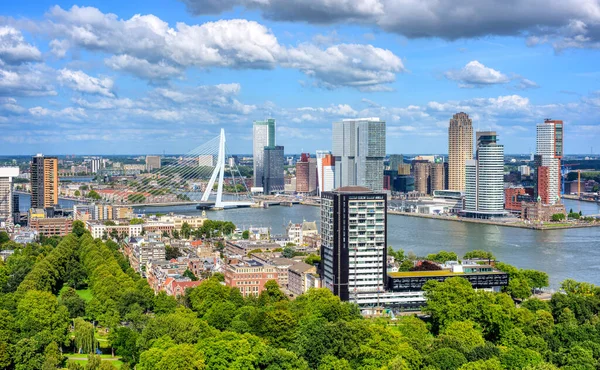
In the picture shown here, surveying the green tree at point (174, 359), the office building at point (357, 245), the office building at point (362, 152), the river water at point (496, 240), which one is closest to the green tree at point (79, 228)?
the river water at point (496, 240)

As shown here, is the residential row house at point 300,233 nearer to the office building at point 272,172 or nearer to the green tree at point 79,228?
the green tree at point 79,228

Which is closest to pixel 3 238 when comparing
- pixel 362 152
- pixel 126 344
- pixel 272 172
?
pixel 126 344

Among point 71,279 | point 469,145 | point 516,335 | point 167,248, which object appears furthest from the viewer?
point 469,145

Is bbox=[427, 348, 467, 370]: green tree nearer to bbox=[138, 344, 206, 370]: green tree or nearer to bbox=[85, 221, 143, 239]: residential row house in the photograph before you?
bbox=[138, 344, 206, 370]: green tree

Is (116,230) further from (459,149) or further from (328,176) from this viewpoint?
(459,149)

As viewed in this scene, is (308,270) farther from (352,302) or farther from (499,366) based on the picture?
(499,366)

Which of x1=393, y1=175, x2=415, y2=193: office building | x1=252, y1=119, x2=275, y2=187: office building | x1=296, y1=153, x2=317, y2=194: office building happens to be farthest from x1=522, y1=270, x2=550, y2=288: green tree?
x1=252, y1=119, x2=275, y2=187: office building

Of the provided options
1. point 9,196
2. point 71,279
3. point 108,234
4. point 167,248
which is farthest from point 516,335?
point 9,196

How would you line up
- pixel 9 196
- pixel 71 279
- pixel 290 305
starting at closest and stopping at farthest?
pixel 290 305, pixel 71 279, pixel 9 196
